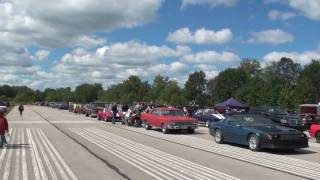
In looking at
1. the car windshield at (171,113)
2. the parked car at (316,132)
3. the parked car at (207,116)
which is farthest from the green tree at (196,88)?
the parked car at (316,132)

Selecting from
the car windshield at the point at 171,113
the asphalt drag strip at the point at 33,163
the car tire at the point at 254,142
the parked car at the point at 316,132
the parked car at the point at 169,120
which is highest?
the car windshield at the point at 171,113

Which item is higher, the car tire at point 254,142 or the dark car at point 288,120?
the dark car at point 288,120

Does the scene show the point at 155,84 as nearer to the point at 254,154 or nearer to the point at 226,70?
the point at 226,70

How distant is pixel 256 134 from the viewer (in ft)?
57.6

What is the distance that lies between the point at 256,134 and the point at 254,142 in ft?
1.04

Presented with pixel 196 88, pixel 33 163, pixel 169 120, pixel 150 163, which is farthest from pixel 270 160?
pixel 196 88

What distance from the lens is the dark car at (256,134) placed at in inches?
667

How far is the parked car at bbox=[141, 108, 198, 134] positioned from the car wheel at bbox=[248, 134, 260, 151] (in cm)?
897

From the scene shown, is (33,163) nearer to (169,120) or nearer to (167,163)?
(167,163)

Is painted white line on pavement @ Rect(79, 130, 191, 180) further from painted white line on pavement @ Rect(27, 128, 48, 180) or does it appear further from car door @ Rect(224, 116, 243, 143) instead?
car door @ Rect(224, 116, 243, 143)

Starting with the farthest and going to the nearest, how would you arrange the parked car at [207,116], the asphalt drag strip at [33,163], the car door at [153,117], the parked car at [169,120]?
the parked car at [207,116] → the car door at [153,117] → the parked car at [169,120] → the asphalt drag strip at [33,163]

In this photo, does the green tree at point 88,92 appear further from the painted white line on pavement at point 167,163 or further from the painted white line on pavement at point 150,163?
the painted white line on pavement at point 150,163

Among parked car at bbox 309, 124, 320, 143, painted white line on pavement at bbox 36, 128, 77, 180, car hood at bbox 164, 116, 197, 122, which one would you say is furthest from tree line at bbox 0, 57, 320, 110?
painted white line on pavement at bbox 36, 128, 77, 180

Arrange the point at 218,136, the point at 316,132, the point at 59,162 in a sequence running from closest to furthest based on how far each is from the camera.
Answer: the point at 59,162
the point at 218,136
the point at 316,132
